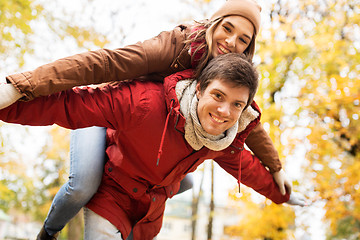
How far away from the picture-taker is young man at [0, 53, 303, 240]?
1993mm

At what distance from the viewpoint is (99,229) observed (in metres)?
2.31

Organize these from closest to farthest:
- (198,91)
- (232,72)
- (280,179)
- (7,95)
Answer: (7,95) → (232,72) → (198,91) → (280,179)

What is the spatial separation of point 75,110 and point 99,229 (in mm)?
875

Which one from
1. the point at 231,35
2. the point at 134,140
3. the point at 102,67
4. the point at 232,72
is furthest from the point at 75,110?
the point at 231,35

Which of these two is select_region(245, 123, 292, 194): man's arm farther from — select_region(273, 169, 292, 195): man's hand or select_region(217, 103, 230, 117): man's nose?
select_region(217, 103, 230, 117): man's nose

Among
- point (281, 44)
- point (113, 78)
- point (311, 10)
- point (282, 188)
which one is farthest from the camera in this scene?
point (311, 10)

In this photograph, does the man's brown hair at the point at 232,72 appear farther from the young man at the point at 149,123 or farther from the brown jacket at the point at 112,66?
the brown jacket at the point at 112,66

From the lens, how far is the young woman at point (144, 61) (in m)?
1.97

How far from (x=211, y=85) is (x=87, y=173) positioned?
1.06 metres

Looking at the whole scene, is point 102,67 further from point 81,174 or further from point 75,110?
point 81,174

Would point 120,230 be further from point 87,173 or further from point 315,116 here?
point 315,116

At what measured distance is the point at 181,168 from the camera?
236 cm

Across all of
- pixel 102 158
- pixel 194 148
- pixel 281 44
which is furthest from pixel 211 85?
pixel 281 44

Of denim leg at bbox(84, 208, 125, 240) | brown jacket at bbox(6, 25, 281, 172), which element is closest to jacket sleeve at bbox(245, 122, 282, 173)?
brown jacket at bbox(6, 25, 281, 172)
